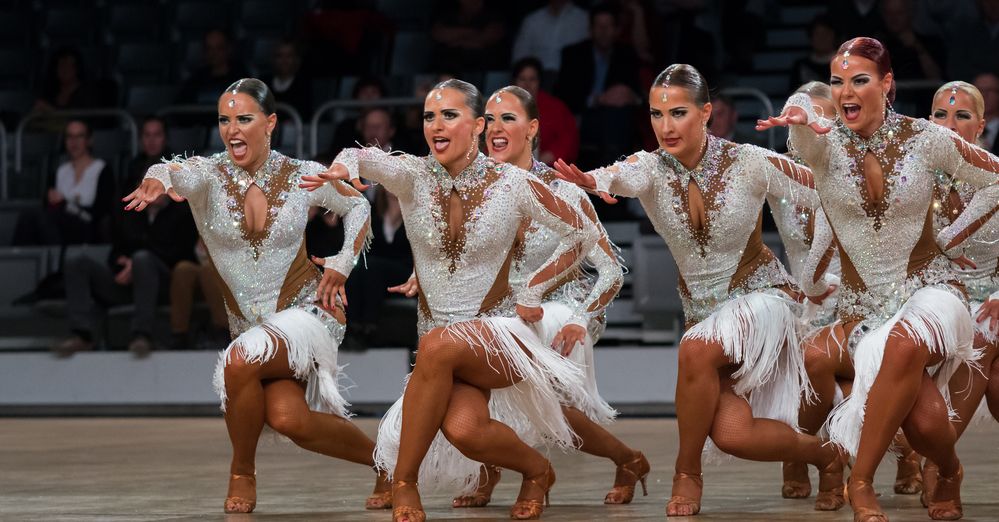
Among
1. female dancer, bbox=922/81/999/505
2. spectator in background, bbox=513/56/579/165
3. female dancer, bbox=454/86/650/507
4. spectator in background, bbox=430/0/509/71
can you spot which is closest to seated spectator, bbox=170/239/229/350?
spectator in background, bbox=513/56/579/165

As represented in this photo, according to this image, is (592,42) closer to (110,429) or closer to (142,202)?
(110,429)

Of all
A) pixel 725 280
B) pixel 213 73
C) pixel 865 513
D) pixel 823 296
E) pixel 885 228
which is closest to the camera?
pixel 865 513

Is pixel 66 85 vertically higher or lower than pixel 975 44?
lower

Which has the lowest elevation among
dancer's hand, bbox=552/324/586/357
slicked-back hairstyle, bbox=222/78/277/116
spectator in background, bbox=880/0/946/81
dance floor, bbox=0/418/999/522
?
dance floor, bbox=0/418/999/522

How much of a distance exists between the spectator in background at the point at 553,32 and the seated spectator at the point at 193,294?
9.12 ft

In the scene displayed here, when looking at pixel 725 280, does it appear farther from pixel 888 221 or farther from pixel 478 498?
pixel 478 498

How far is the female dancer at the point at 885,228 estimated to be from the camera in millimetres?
4574

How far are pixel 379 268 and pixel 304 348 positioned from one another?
4324 mm

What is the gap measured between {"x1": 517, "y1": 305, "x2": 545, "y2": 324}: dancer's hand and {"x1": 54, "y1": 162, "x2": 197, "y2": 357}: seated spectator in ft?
17.5

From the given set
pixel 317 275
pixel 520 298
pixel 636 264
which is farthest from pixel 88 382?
pixel 520 298

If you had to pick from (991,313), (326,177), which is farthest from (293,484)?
(991,313)

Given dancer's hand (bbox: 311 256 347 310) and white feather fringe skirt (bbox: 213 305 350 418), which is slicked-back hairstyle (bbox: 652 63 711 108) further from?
white feather fringe skirt (bbox: 213 305 350 418)

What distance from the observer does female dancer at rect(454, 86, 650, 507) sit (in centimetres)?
508

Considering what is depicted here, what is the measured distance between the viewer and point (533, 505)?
15.7 feet
